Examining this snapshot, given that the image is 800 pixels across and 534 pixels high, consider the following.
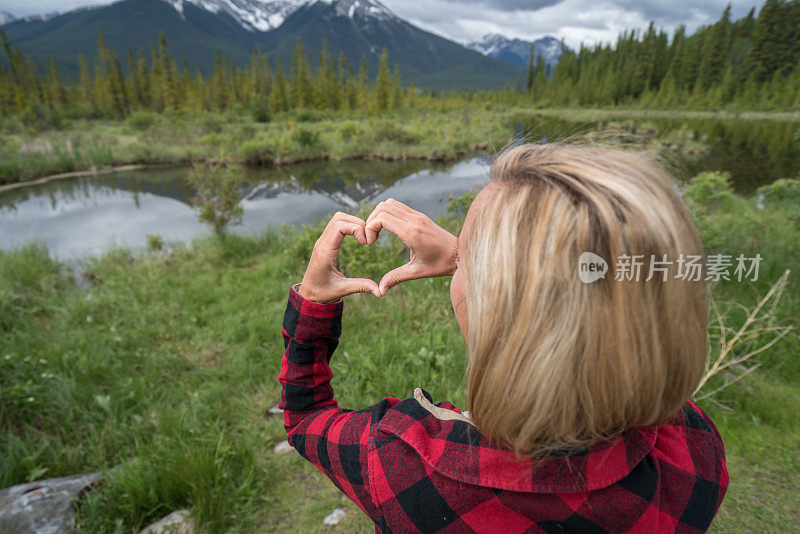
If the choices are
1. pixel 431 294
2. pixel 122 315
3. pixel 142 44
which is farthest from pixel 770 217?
pixel 142 44

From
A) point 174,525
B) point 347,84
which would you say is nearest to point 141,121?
point 347,84

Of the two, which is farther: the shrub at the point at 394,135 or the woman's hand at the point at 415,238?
the shrub at the point at 394,135

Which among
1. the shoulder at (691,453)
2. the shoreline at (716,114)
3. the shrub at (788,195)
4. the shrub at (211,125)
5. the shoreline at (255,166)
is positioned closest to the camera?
the shoulder at (691,453)

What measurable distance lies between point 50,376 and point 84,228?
29.0 feet

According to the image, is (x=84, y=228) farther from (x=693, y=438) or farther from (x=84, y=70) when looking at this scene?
(x=84, y=70)

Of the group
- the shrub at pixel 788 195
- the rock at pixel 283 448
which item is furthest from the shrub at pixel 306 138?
the rock at pixel 283 448

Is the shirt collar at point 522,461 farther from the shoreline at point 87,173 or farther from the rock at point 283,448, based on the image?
the shoreline at point 87,173

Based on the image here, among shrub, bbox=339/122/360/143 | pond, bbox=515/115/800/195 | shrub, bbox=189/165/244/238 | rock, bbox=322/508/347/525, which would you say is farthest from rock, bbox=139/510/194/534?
shrub, bbox=339/122/360/143

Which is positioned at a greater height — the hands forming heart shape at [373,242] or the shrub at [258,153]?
the hands forming heart shape at [373,242]

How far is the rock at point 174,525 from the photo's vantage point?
1.89m

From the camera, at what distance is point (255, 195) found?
41.2 feet

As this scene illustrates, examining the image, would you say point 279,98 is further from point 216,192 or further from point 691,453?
point 691,453

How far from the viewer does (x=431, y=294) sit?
4.24 meters

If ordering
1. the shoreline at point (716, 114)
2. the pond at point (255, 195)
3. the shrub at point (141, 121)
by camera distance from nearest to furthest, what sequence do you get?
the pond at point (255, 195) < the shrub at point (141, 121) < the shoreline at point (716, 114)
